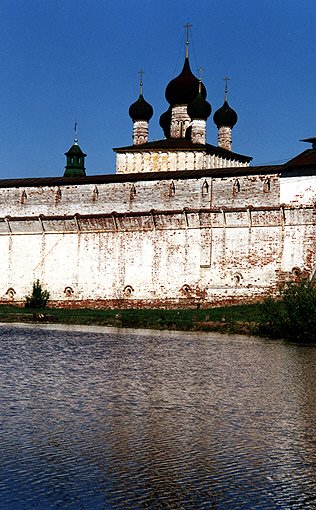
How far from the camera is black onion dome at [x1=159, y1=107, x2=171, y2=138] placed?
39562 millimetres

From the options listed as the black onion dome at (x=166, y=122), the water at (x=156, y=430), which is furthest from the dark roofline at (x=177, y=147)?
the water at (x=156, y=430)

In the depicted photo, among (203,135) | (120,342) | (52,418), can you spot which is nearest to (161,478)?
(52,418)

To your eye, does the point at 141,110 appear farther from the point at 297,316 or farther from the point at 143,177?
the point at 297,316

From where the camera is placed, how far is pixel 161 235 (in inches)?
1083

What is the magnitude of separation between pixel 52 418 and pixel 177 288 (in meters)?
17.3

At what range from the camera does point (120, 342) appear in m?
18.8

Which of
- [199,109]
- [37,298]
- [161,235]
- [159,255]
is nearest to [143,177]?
[161,235]

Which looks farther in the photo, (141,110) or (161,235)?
(141,110)

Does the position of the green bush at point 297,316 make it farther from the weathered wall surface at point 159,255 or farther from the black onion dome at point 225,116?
the black onion dome at point 225,116

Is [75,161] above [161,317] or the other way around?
above

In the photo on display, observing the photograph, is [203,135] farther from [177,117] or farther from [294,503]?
[294,503]

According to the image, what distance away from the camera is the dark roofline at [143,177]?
26.6 metres

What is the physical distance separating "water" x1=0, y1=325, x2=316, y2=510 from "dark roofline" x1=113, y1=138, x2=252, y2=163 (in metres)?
20.5

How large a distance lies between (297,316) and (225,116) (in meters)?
20.9
